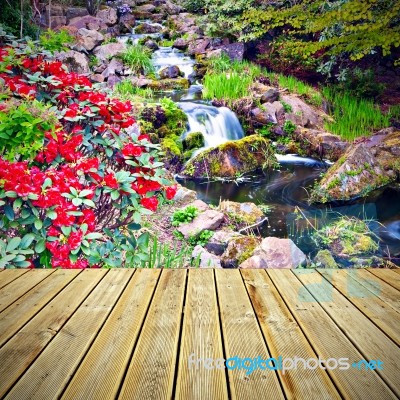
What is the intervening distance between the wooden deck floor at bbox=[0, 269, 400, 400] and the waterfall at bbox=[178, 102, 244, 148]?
464cm

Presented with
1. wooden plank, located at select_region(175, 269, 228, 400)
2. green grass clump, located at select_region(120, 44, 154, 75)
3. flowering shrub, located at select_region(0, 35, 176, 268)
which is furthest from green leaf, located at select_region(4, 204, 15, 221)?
green grass clump, located at select_region(120, 44, 154, 75)

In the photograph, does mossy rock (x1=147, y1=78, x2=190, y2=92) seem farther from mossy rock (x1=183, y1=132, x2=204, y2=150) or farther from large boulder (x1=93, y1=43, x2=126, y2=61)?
mossy rock (x1=183, y1=132, x2=204, y2=150)

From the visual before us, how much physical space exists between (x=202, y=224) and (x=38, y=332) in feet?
7.85

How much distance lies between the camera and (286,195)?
5148mm

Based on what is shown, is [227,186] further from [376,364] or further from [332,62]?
[332,62]

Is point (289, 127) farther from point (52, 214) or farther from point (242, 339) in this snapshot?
point (242, 339)

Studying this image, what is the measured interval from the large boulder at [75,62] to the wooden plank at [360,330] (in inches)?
309

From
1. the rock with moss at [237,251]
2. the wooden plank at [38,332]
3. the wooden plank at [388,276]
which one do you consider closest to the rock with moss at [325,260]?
the rock with moss at [237,251]

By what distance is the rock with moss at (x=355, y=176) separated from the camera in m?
4.74

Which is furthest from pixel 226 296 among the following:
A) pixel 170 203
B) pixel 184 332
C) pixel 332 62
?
pixel 332 62

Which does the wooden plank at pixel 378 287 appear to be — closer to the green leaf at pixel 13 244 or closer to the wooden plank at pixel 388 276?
the wooden plank at pixel 388 276

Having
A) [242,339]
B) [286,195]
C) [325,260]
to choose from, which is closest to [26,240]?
[242,339]

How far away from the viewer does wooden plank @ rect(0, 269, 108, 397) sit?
1.06 meters

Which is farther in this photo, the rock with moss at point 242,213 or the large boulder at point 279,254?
the rock with moss at point 242,213
